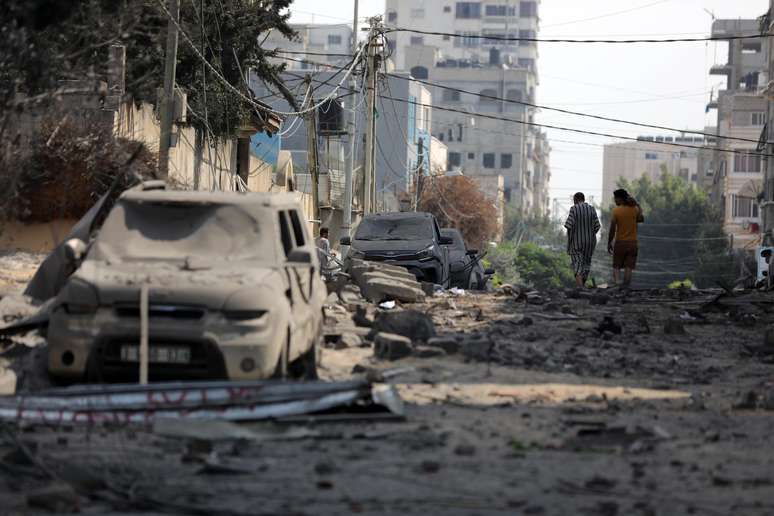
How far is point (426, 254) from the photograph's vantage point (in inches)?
1029

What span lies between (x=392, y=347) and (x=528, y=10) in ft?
610

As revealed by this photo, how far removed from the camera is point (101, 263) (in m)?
11.1

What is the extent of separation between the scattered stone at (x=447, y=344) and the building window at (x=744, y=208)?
85.1 meters

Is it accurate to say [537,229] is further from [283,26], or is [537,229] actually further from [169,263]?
[169,263]

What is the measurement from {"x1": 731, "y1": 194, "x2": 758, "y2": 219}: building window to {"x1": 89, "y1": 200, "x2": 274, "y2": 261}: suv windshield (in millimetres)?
88433

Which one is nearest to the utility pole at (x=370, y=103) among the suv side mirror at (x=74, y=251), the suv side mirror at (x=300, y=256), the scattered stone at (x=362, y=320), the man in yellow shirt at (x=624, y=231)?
the man in yellow shirt at (x=624, y=231)

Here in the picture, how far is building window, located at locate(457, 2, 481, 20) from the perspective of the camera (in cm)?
18462

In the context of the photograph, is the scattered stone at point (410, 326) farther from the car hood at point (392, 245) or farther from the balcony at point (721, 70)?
the balcony at point (721, 70)

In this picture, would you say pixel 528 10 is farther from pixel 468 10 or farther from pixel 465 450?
pixel 465 450

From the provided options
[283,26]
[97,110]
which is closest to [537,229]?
[283,26]

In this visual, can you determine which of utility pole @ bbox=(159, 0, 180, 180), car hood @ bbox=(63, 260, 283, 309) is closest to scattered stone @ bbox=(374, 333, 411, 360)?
car hood @ bbox=(63, 260, 283, 309)

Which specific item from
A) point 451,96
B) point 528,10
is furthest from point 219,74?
point 528,10

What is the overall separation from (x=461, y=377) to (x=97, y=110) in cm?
1354

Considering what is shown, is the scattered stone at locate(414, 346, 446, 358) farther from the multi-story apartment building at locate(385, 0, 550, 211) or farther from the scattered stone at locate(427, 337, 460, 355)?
the multi-story apartment building at locate(385, 0, 550, 211)
